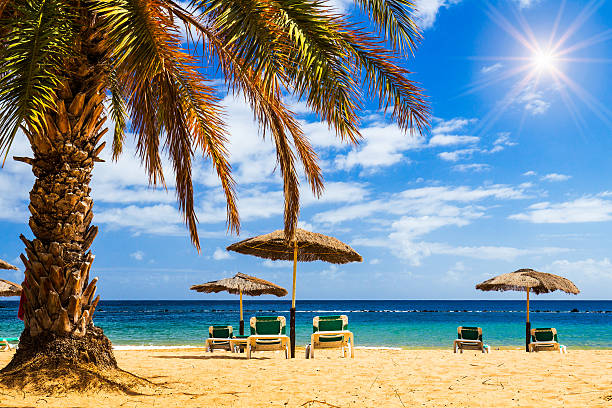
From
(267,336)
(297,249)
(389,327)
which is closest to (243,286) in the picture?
(297,249)

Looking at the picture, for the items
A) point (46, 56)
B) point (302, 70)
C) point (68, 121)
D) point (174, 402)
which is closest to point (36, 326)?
point (174, 402)

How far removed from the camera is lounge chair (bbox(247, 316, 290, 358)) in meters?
9.40

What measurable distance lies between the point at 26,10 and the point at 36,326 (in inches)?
124

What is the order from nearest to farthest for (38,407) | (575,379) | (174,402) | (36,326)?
(38,407), (174,402), (36,326), (575,379)

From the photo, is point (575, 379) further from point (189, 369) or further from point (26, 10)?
point (26, 10)

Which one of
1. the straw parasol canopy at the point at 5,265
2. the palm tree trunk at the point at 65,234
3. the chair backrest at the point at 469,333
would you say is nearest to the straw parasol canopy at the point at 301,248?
the chair backrest at the point at 469,333

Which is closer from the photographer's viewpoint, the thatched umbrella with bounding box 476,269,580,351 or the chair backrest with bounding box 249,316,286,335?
the chair backrest with bounding box 249,316,286,335

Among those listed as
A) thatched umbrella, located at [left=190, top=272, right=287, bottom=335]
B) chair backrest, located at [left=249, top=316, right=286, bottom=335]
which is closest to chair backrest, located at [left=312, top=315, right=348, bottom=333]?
chair backrest, located at [left=249, top=316, right=286, bottom=335]

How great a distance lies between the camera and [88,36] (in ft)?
18.2

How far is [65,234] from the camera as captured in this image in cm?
534

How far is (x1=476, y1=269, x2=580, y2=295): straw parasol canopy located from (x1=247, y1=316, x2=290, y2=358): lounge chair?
6694 mm

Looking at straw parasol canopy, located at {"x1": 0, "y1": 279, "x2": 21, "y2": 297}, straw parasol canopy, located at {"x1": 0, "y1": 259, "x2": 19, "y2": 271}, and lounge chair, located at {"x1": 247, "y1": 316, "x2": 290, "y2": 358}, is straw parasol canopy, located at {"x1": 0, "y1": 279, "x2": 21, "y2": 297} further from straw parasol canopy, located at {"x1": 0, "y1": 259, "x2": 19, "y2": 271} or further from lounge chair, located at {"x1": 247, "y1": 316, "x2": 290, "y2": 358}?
lounge chair, located at {"x1": 247, "y1": 316, "x2": 290, "y2": 358}

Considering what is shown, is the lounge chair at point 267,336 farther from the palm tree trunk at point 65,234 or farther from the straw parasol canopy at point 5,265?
the straw parasol canopy at point 5,265

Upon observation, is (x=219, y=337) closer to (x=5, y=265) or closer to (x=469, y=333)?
(x=5, y=265)
